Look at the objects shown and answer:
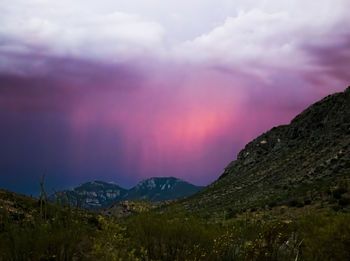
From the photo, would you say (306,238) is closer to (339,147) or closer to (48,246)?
(48,246)

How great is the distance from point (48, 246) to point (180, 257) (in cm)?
488

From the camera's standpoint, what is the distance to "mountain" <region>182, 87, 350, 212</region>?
144ft

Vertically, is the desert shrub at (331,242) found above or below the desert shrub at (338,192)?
below

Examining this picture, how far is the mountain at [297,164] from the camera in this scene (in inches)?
1724

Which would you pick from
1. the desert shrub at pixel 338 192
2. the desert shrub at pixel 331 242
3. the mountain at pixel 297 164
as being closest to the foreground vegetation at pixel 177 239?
the desert shrub at pixel 331 242

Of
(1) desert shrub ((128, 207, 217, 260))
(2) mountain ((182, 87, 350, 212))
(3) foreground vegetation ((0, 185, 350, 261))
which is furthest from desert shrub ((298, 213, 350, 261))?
(2) mountain ((182, 87, 350, 212))

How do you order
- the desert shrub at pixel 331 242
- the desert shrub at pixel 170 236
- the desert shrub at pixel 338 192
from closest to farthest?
1. the desert shrub at pixel 331 242
2. the desert shrub at pixel 170 236
3. the desert shrub at pixel 338 192

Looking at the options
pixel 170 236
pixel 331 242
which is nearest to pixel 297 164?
pixel 331 242

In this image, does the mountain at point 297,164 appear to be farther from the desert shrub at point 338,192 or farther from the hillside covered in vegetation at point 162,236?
the hillside covered in vegetation at point 162,236

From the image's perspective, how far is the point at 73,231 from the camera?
966 cm

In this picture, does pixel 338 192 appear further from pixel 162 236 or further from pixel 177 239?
pixel 162 236

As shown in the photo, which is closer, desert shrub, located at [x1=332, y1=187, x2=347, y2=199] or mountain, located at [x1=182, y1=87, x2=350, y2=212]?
desert shrub, located at [x1=332, y1=187, x2=347, y2=199]

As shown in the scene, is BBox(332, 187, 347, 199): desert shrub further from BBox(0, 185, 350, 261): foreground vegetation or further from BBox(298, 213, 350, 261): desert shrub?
BBox(298, 213, 350, 261): desert shrub

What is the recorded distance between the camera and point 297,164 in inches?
2537
